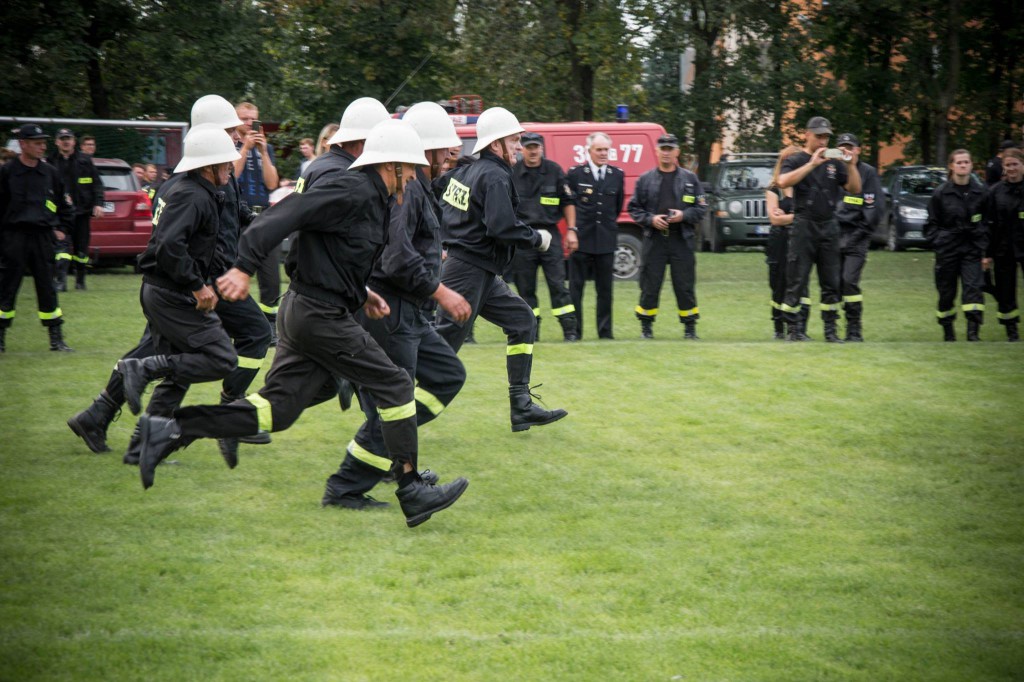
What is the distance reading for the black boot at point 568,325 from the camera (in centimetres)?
1295

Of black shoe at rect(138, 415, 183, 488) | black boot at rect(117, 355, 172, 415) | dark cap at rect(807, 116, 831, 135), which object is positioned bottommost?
black shoe at rect(138, 415, 183, 488)

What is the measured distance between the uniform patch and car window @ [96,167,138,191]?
44.7 feet

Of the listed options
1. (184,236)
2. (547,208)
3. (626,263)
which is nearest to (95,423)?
(184,236)

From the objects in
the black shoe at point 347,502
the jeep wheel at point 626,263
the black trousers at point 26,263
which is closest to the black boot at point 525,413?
the black shoe at point 347,502

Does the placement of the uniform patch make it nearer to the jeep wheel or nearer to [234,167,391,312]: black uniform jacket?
[234,167,391,312]: black uniform jacket

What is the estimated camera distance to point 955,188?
1327cm

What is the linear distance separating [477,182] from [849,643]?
4.25 m

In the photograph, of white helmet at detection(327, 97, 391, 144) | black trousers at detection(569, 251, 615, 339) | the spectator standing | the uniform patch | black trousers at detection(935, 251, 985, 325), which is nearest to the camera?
white helmet at detection(327, 97, 391, 144)

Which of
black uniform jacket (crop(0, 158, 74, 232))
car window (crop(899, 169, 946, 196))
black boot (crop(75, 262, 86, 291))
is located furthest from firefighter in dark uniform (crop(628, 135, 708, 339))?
car window (crop(899, 169, 946, 196))

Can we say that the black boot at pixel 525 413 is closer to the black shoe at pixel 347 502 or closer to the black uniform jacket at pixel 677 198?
the black shoe at pixel 347 502

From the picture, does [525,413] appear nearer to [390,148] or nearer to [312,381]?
[312,381]

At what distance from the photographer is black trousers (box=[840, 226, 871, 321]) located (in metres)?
13.0

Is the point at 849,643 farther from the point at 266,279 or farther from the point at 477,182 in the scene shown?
the point at 266,279

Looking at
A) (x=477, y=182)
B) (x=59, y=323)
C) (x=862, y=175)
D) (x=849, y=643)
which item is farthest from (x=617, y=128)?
(x=849, y=643)
